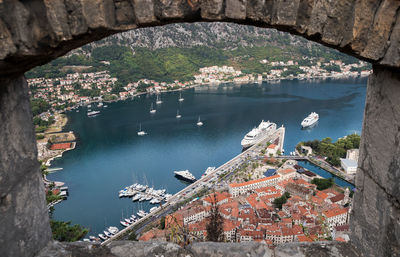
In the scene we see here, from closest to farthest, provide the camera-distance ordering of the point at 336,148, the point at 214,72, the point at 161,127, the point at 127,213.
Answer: the point at 127,213
the point at 336,148
the point at 161,127
the point at 214,72

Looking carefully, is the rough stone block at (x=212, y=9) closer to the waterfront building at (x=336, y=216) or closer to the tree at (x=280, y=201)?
the waterfront building at (x=336, y=216)

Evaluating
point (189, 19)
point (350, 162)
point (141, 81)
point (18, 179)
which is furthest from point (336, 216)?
point (141, 81)

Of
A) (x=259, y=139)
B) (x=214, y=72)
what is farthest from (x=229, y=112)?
(x=214, y=72)

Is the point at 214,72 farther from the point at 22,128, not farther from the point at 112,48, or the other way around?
the point at 22,128

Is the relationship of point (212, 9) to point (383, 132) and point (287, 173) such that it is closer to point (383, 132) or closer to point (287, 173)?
point (383, 132)

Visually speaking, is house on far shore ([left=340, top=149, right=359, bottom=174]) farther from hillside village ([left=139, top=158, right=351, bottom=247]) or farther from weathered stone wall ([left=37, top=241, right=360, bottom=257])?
weathered stone wall ([left=37, top=241, right=360, bottom=257])

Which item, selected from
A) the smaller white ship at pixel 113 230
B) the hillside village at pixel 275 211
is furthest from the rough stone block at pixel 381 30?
the smaller white ship at pixel 113 230
